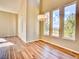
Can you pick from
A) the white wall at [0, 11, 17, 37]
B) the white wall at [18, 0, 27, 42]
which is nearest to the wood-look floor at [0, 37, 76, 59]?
the white wall at [18, 0, 27, 42]

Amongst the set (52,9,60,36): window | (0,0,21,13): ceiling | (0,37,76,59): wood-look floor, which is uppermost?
(0,0,21,13): ceiling

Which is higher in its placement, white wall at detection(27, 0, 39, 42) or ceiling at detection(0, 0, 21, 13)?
ceiling at detection(0, 0, 21, 13)

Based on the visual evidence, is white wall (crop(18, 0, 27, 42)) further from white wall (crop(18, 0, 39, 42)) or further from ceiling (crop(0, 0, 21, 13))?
ceiling (crop(0, 0, 21, 13))

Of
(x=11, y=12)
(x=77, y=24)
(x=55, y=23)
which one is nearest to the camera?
(x=77, y=24)

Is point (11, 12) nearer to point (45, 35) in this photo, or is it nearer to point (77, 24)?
point (45, 35)

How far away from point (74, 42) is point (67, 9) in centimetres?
157

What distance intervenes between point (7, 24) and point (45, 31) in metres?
4.64

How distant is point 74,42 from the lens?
151 inches

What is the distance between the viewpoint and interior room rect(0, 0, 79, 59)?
11.7ft

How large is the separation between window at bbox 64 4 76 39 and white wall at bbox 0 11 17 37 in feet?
21.7

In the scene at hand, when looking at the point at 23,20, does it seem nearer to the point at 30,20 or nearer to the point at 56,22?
the point at 30,20

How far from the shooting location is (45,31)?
6586 mm

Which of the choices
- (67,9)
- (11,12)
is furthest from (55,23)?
(11,12)

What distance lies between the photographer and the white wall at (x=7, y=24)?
8.91 metres
